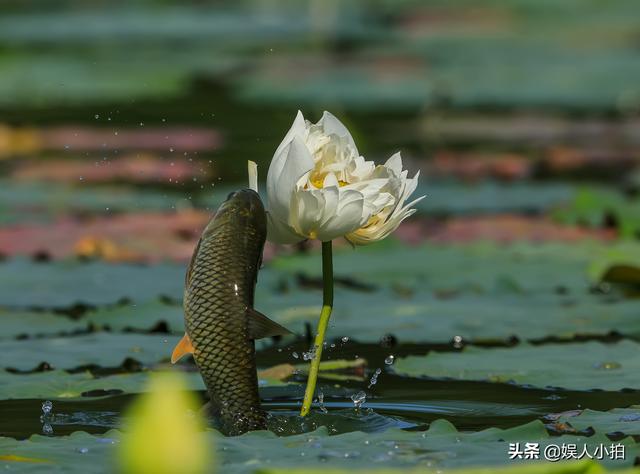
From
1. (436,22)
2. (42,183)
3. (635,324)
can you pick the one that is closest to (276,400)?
(635,324)

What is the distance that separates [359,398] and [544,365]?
517 millimetres

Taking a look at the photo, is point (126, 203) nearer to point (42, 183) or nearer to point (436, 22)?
point (42, 183)

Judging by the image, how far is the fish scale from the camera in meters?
2.38

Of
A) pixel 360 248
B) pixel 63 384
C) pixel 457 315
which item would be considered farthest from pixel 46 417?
pixel 360 248

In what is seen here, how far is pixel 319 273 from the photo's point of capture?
185 inches

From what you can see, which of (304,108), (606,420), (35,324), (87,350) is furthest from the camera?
(304,108)

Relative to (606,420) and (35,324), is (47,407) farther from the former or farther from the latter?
(606,420)

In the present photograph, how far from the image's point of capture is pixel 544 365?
3256 mm

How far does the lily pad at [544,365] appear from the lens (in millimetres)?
3092

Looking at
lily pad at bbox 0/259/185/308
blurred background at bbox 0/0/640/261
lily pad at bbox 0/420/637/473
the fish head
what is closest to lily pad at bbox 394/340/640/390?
lily pad at bbox 0/420/637/473

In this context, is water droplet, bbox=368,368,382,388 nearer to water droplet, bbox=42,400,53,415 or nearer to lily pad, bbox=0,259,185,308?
water droplet, bbox=42,400,53,415

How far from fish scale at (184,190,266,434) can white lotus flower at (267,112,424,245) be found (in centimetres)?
6

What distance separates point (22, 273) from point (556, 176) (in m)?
4.09

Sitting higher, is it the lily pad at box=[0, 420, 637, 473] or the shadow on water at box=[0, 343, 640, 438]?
the lily pad at box=[0, 420, 637, 473]
